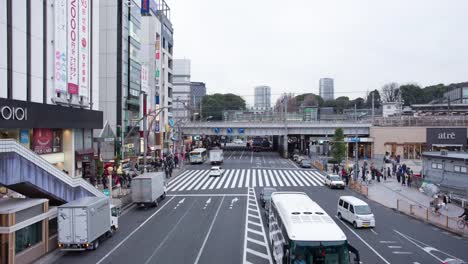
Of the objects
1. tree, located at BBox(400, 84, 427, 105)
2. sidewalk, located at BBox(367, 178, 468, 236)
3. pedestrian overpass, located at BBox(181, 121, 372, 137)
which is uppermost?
tree, located at BBox(400, 84, 427, 105)

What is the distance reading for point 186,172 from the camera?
175 ft

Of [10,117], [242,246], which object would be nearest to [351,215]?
[242,246]

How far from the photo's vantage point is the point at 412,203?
29.9 m

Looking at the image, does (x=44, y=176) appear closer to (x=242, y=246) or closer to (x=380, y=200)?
(x=242, y=246)

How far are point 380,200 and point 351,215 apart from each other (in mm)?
10040

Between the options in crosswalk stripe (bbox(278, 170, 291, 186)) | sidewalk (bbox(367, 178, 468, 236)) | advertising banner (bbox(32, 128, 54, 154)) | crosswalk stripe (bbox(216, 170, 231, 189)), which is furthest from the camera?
crosswalk stripe (bbox(278, 170, 291, 186))

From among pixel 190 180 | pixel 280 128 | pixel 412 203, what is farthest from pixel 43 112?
pixel 280 128

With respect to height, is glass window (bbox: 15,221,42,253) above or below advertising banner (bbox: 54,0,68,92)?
below

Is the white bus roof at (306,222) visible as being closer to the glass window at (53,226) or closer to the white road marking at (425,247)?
the white road marking at (425,247)

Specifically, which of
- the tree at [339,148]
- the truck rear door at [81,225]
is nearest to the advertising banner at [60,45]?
the truck rear door at [81,225]

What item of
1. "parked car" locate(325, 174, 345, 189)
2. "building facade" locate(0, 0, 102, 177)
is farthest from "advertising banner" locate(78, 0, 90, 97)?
"parked car" locate(325, 174, 345, 189)

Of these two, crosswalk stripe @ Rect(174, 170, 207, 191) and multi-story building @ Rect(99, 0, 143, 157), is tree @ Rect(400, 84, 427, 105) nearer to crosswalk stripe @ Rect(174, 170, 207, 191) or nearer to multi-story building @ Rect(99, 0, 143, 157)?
crosswalk stripe @ Rect(174, 170, 207, 191)

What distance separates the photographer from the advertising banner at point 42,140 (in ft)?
97.2

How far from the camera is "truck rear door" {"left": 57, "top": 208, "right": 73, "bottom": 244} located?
17414 mm
